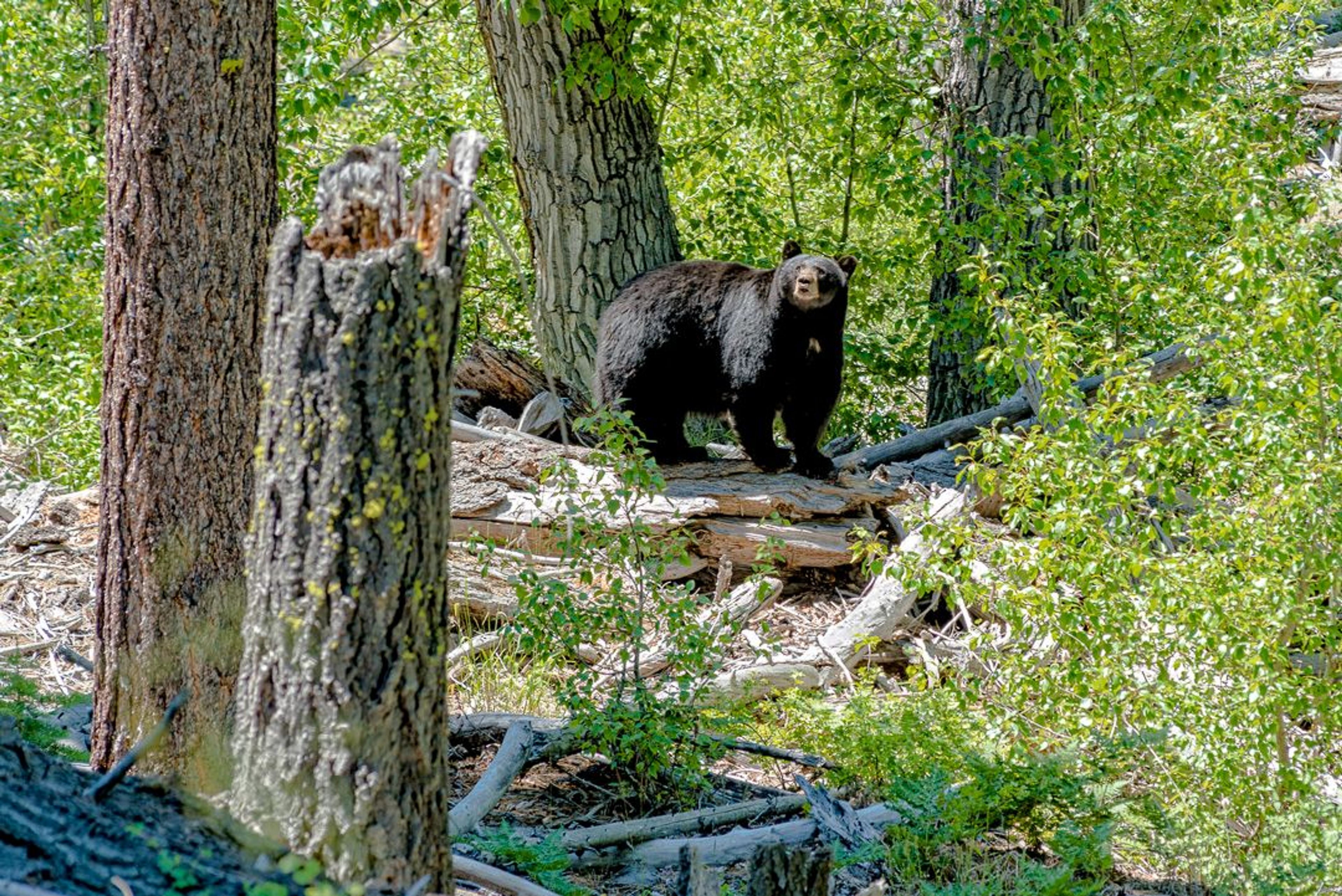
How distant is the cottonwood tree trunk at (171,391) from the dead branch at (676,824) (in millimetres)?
1402

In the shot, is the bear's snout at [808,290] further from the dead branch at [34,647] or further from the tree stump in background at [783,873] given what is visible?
the tree stump in background at [783,873]

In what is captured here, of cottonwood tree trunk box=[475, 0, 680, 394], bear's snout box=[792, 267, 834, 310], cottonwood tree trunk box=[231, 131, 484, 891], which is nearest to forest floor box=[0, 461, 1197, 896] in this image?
cottonwood tree trunk box=[231, 131, 484, 891]

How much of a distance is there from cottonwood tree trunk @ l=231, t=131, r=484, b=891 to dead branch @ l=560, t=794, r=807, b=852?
2243 mm

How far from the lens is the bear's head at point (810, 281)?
849 cm

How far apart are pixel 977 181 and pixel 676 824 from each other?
5882 millimetres

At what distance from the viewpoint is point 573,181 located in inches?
369

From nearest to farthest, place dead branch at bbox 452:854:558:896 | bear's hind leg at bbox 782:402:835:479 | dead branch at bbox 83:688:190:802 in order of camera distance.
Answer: dead branch at bbox 83:688:190:802, dead branch at bbox 452:854:558:896, bear's hind leg at bbox 782:402:835:479

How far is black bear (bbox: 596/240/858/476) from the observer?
28.5 feet

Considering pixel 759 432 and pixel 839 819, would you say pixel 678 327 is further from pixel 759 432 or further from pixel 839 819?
pixel 839 819

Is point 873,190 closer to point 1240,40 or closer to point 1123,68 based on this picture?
point 1123,68

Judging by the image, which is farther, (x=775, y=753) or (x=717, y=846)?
(x=775, y=753)

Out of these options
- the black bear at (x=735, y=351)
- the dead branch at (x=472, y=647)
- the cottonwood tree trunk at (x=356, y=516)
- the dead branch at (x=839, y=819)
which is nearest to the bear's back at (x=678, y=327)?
the black bear at (x=735, y=351)

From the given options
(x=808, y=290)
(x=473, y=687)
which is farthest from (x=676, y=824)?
(x=808, y=290)

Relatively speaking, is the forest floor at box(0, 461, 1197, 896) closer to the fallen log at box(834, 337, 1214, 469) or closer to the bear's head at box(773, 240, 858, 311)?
the fallen log at box(834, 337, 1214, 469)
